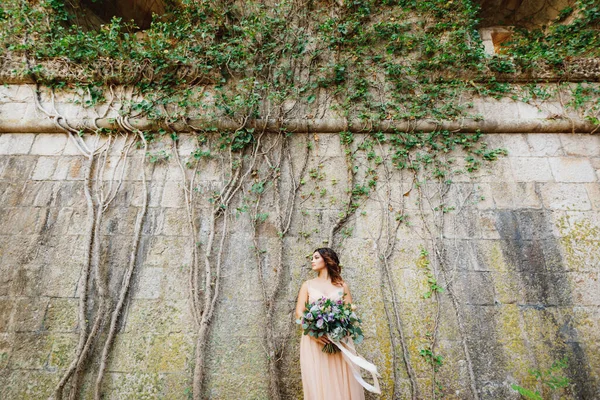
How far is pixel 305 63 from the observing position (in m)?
4.48

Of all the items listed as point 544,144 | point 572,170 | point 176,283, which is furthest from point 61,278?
point 572,170

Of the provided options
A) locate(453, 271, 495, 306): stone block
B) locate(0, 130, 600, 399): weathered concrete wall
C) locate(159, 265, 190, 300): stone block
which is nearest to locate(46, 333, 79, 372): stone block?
locate(0, 130, 600, 399): weathered concrete wall

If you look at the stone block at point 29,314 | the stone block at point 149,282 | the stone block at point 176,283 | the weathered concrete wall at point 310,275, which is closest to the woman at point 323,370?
the weathered concrete wall at point 310,275

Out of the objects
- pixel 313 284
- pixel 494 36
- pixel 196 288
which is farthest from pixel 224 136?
pixel 494 36

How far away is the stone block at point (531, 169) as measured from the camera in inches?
152

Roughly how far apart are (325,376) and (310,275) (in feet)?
3.44

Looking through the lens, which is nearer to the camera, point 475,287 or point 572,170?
point 475,287

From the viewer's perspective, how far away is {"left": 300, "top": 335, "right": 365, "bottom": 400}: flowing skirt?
2.64 metres

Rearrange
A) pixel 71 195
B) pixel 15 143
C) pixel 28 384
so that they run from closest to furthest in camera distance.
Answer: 1. pixel 28 384
2. pixel 71 195
3. pixel 15 143

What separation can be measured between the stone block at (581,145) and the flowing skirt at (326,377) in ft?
12.1

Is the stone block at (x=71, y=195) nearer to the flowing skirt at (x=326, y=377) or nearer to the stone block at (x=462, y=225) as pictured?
the flowing skirt at (x=326, y=377)

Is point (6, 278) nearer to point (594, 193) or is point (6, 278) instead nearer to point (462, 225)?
point (462, 225)

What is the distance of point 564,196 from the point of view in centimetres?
375

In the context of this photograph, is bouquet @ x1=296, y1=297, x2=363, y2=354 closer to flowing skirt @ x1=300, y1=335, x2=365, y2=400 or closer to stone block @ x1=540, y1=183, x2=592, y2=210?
flowing skirt @ x1=300, y1=335, x2=365, y2=400
